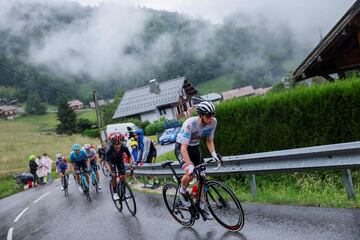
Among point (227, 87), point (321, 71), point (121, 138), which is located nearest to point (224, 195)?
point (121, 138)

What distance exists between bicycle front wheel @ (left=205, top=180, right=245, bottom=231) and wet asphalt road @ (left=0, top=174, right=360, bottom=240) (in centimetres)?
16

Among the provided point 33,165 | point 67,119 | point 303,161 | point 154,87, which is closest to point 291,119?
point 303,161

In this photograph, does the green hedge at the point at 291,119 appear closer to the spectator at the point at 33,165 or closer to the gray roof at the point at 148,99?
the spectator at the point at 33,165

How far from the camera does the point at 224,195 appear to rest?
6328mm

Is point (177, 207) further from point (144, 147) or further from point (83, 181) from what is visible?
point (83, 181)

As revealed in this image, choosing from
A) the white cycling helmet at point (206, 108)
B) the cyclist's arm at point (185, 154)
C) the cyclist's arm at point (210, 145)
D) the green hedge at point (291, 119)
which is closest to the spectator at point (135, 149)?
the green hedge at point (291, 119)

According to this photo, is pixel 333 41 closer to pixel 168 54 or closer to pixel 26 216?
pixel 26 216

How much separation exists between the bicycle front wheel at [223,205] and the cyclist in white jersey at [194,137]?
0.59ft

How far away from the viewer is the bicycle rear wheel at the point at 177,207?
7297 mm

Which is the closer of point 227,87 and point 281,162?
point 281,162

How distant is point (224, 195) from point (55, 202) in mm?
11268

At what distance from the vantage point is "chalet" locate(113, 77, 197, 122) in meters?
76.1

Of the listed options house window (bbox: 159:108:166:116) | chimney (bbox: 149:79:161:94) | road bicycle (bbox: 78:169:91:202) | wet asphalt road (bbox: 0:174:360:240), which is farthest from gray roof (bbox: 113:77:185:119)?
wet asphalt road (bbox: 0:174:360:240)

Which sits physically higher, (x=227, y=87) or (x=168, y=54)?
(x=168, y=54)
